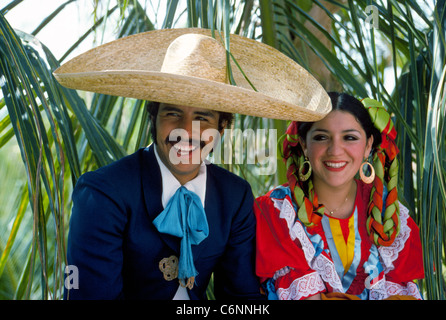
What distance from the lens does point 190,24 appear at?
1365mm

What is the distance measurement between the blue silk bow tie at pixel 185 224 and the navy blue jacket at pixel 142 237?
0.03 m

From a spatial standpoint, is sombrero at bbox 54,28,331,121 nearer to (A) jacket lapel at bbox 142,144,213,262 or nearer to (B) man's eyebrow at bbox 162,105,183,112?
(B) man's eyebrow at bbox 162,105,183,112

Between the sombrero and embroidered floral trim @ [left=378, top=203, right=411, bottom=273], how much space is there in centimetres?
44

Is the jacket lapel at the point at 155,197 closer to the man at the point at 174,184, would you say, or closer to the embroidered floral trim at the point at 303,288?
the man at the point at 174,184

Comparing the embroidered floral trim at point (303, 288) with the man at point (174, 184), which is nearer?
the man at point (174, 184)

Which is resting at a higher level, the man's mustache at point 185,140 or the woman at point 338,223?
the man's mustache at point 185,140

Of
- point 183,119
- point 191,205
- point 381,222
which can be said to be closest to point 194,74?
point 183,119

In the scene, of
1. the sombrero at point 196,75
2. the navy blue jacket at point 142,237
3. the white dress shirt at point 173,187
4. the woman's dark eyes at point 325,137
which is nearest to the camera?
the sombrero at point 196,75

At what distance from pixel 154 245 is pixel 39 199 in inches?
11.8

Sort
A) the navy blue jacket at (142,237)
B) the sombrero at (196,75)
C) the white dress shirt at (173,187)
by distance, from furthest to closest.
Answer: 1. the white dress shirt at (173,187)
2. the navy blue jacket at (142,237)
3. the sombrero at (196,75)

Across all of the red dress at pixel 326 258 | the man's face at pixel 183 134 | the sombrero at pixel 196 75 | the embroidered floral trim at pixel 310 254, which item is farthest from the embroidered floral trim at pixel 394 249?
the man's face at pixel 183 134

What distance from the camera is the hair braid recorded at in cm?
146

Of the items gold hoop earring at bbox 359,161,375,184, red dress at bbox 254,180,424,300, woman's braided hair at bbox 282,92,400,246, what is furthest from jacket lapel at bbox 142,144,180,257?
gold hoop earring at bbox 359,161,375,184

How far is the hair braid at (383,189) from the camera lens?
4.81 feet
